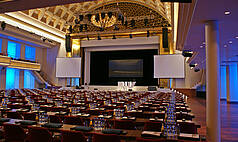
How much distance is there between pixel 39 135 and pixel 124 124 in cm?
198

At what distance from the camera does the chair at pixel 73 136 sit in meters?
3.35

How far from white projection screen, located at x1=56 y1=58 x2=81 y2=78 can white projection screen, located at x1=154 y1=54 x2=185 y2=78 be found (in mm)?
10143

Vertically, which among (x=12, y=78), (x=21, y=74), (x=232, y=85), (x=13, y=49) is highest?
(x=13, y=49)

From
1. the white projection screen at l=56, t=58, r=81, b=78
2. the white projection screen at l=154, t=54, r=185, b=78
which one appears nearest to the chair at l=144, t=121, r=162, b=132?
the white projection screen at l=154, t=54, r=185, b=78

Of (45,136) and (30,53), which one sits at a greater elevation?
(30,53)

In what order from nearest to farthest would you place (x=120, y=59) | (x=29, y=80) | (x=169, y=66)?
(x=169, y=66) → (x=29, y=80) → (x=120, y=59)

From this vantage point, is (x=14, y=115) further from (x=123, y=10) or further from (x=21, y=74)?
(x=123, y=10)

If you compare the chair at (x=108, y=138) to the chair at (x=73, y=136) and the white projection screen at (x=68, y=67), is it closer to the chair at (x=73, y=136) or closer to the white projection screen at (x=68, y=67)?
the chair at (x=73, y=136)

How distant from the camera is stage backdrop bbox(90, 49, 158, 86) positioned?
1188 inches

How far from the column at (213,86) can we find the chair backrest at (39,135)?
12.6 feet

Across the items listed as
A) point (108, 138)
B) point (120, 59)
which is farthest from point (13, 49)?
point (108, 138)

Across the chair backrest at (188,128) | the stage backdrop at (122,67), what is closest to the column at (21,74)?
the stage backdrop at (122,67)

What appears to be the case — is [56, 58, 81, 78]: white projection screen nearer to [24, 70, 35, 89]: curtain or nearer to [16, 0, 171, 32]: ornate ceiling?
[24, 70, 35, 89]: curtain

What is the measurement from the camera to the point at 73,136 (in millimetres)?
3414
